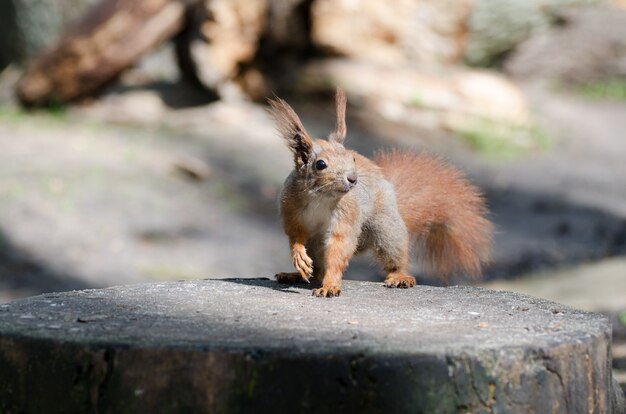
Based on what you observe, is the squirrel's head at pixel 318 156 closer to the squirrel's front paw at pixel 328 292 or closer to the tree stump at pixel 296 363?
the squirrel's front paw at pixel 328 292

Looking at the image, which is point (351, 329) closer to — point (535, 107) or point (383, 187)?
point (383, 187)

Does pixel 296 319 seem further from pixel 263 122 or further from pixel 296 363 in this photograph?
pixel 263 122

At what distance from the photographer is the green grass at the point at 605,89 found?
37.4 feet

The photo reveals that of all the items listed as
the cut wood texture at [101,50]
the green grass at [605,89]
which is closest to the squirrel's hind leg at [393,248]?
the cut wood texture at [101,50]

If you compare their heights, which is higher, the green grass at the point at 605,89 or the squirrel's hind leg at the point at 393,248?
the green grass at the point at 605,89

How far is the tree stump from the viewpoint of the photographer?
2205 millimetres

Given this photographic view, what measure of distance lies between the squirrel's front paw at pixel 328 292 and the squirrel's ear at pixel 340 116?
22.2 inches

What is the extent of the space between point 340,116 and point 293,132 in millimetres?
186

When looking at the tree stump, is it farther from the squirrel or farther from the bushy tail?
the bushy tail

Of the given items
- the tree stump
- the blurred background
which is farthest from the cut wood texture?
the tree stump

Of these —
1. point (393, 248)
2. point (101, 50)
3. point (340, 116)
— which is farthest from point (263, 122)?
point (340, 116)

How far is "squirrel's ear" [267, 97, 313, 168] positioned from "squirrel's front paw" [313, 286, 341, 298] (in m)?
0.45

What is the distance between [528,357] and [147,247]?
202 inches

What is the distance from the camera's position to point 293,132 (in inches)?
131
